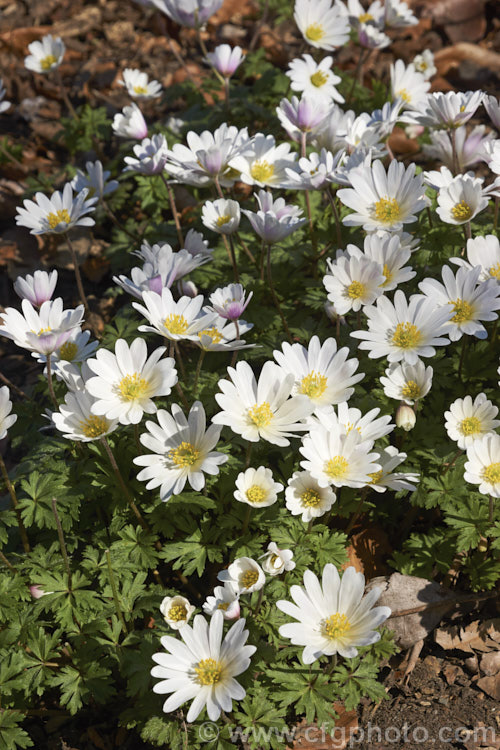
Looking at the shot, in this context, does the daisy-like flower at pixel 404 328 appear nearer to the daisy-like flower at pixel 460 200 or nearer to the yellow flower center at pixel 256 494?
the daisy-like flower at pixel 460 200

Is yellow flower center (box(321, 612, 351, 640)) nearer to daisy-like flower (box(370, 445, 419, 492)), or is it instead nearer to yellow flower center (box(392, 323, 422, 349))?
daisy-like flower (box(370, 445, 419, 492))

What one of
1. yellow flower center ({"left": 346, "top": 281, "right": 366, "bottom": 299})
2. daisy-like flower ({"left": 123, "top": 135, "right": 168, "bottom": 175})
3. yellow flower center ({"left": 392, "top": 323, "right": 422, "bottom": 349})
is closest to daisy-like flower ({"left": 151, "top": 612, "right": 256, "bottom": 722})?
yellow flower center ({"left": 392, "top": 323, "right": 422, "bottom": 349})

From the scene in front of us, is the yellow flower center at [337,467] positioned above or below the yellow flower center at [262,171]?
below

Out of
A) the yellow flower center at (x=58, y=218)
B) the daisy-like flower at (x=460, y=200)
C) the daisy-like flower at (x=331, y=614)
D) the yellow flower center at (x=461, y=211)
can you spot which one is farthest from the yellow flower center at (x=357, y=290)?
the yellow flower center at (x=58, y=218)

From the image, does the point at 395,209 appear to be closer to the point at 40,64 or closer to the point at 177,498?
the point at 177,498

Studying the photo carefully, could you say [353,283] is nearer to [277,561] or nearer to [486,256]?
[486,256]

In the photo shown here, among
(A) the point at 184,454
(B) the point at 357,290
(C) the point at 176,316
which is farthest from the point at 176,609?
(B) the point at 357,290

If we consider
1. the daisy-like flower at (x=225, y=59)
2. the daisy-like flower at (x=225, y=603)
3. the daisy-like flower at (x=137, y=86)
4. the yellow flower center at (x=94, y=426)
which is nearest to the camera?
Answer: the daisy-like flower at (x=225, y=603)
